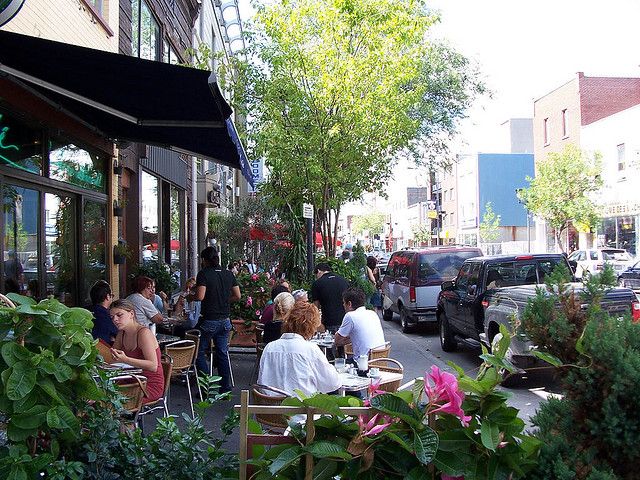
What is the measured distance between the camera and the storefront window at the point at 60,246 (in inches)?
338

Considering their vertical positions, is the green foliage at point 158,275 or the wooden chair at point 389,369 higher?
the green foliage at point 158,275

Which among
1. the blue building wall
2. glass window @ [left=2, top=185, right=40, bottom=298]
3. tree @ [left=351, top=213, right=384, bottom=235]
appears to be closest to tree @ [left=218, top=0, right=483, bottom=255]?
glass window @ [left=2, top=185, right=40, bottom=298]

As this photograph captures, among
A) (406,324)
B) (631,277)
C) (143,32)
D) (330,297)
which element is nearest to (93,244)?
(330,297)

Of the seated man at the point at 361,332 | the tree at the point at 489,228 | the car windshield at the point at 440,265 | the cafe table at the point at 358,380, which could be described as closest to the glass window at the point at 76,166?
the seated man at the point at 361,332

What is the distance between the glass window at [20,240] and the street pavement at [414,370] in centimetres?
216

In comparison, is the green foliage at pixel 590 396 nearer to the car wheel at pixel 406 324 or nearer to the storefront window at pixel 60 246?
the storefront window at pixel 60 246

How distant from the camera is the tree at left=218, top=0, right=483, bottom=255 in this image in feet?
43.4

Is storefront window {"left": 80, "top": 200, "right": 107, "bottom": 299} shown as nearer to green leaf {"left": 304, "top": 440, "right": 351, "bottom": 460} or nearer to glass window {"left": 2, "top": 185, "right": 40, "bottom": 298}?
glass window {"left": 2, "top": 185, "right": 40, "bottom": 298}

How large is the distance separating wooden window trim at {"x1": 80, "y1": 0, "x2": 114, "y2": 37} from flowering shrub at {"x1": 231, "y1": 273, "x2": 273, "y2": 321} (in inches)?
177

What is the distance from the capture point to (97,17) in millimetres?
9656

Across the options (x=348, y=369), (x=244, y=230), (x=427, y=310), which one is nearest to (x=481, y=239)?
(x=244, y=230)

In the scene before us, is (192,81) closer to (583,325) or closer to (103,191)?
(583,325)

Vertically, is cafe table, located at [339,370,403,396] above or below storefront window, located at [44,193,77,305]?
below

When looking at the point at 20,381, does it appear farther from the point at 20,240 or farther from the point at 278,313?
the point at 20,240
